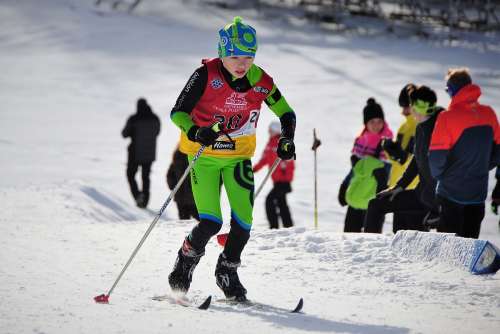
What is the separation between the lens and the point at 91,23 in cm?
2842

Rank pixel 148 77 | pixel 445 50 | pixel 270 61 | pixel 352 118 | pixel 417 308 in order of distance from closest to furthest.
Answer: pixel 417 308
pixel 352 118
pixel 148 77
pixel 270 61
pixel 445 50

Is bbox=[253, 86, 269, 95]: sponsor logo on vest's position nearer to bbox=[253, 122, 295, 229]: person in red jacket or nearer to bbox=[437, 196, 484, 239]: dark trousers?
bbox=[437, 196, 484, 239]: dark trousers

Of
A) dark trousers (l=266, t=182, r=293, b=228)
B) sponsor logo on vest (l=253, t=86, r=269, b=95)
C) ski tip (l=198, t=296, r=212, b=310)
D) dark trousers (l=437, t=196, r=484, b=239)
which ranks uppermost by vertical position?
sponsor logo on vest (l=253, t=86, r=269, b=95)

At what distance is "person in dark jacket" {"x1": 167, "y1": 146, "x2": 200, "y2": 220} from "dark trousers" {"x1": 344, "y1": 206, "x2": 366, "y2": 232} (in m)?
2.51

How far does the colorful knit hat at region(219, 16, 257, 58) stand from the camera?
523cm

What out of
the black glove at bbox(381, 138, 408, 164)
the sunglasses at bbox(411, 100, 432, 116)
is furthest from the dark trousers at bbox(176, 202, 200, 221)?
the sunglasses at bbox(411, 100, 432, 116)

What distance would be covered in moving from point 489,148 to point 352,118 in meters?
13.4

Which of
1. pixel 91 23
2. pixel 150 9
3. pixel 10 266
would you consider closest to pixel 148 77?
pixel 91 23

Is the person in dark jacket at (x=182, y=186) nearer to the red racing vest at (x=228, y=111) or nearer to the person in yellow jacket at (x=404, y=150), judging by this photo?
the person in yellow jacket at (x=404, y=150)

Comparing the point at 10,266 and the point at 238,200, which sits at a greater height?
the point at 238,200

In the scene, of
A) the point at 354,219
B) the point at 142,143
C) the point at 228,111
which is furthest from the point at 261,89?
the point at 142,143

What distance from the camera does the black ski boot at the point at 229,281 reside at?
5.35m

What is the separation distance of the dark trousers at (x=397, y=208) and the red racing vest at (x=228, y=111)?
2183 millimetres

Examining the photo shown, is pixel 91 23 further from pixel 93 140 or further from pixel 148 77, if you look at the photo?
pixel 93 140
